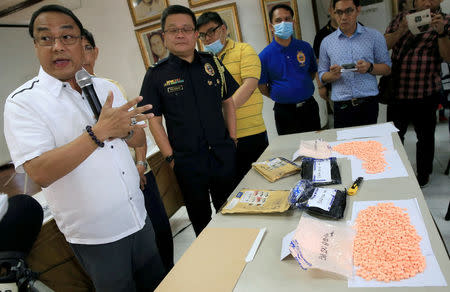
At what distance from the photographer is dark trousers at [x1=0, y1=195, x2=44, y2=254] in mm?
812

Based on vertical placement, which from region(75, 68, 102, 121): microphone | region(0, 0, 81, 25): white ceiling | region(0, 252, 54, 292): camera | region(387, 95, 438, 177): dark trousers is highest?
region(0, 0, 81, 25): white ceiling

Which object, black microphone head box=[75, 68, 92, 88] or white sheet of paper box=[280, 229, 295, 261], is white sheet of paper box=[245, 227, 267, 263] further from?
black microphone head box=[75, 68, 92, 88]

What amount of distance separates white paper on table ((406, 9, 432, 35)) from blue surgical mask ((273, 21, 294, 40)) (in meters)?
0.86

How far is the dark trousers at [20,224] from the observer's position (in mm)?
812

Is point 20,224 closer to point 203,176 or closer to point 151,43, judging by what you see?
point 203,176

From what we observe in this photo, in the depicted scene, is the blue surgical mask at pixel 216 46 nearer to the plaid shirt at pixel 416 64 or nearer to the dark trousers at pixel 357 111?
the dark trousers at pixel 357 111

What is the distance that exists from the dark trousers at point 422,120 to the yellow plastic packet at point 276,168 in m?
1.56

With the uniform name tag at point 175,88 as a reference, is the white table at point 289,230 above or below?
below

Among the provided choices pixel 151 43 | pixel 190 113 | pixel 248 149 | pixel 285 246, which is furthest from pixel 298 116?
pixel 151 43

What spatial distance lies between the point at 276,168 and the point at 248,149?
698 mm

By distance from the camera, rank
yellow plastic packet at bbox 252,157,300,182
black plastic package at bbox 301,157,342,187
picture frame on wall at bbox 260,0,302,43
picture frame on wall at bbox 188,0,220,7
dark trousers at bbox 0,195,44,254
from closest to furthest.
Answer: dark trousers at bbox 0,195,44,254
black plastic package at bbox 301,157,342,187
yellow plastic packet at bbox 252,157,300,182
picture frame on wall at bbox 260,0,302,43
picture frame on wall at bbox 188,0,220,7

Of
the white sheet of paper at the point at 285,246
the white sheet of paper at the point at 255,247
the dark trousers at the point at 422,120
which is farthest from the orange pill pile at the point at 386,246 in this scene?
the dark trousers at the point at 422,120

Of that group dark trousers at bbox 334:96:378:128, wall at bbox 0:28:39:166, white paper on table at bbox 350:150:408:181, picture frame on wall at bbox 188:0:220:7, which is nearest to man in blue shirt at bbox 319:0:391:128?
dark trousers at bbox 334:96:378:128

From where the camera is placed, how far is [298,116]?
7.75 ft
